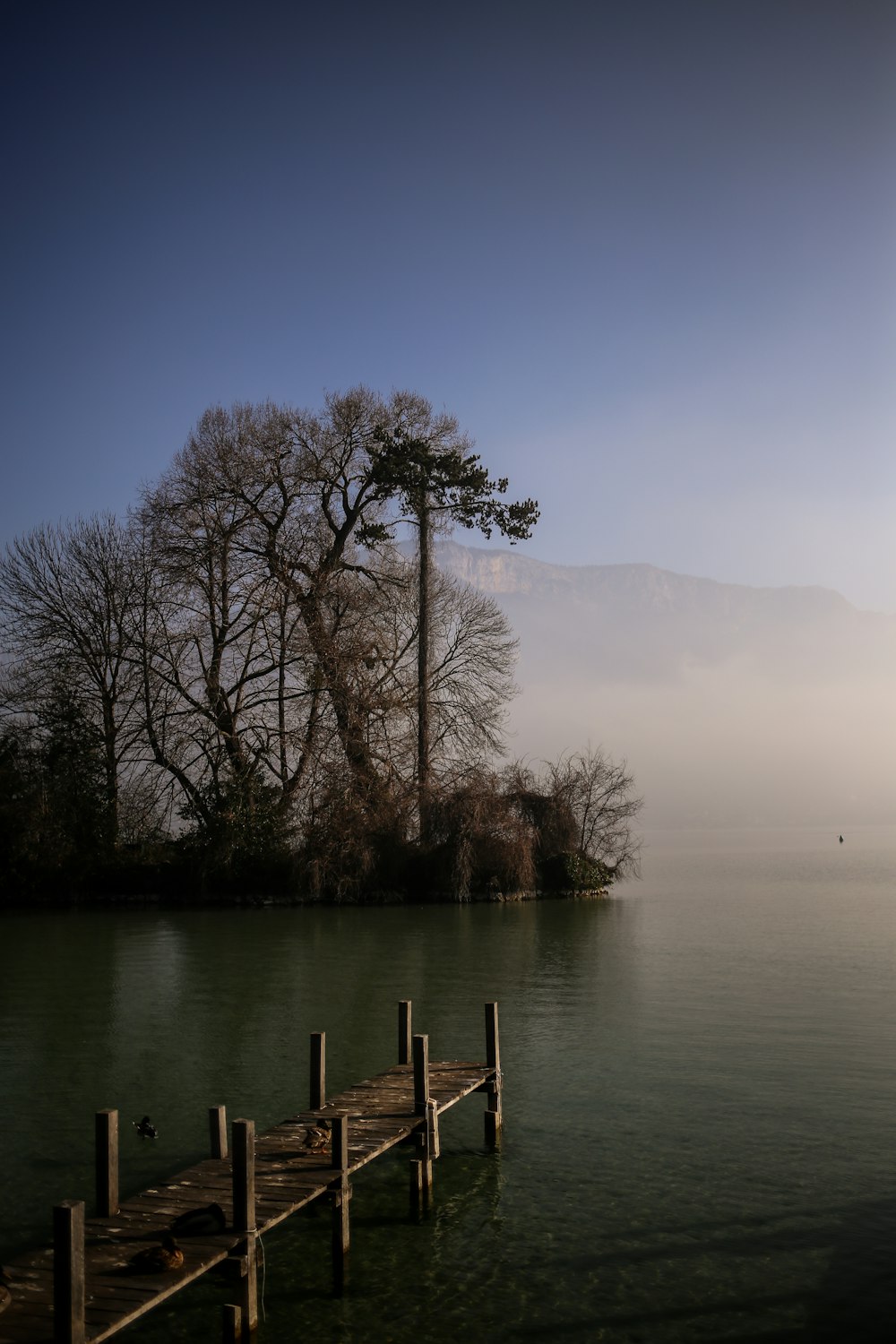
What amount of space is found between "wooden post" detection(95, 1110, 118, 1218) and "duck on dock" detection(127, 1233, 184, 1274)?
1.09 meters

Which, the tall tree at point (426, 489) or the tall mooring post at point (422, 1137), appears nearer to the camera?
the tall mooring post at point (422, 1137)

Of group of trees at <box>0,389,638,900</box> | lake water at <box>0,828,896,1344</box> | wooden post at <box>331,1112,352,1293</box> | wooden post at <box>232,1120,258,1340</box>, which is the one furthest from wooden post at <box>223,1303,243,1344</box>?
group of trees at <box>0,389,638,900</box>

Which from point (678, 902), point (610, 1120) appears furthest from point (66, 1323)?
point (678, 902)

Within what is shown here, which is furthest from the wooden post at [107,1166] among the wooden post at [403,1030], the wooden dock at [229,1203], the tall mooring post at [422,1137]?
the wooden post at [403,1030]

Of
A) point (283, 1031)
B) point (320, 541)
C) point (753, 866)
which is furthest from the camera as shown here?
point (753, 866)

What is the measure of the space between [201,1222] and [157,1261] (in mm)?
835

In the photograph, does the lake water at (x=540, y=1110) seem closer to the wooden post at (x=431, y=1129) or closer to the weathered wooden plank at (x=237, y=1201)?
the wooden post at (x=431, y=1129)

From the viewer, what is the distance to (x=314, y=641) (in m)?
37.1

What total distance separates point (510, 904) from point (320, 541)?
530 inches

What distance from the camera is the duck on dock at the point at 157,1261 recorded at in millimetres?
7039

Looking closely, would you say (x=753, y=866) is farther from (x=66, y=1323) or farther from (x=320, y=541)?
(x=66, y=1323)

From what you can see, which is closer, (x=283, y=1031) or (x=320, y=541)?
(x=283, y=1031)

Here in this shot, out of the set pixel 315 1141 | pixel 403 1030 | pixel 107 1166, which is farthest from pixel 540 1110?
pixel 107 1166

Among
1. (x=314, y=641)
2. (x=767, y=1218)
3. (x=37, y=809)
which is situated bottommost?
(x=767, y=1218)
